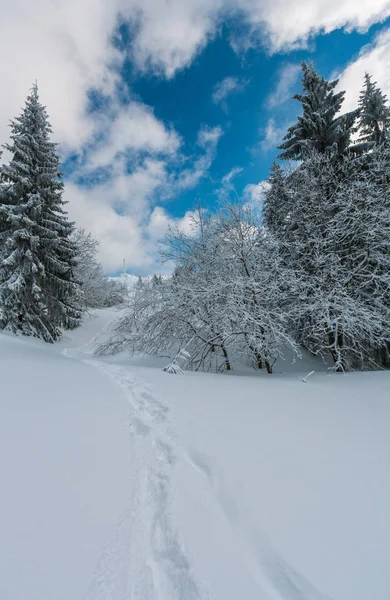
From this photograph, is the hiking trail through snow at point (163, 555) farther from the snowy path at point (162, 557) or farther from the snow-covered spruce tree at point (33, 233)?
the snow-covered spruce tree at point (33, 233)

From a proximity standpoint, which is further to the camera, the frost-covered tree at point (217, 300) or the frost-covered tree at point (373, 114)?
the frost-covered tree at point (373, 114)

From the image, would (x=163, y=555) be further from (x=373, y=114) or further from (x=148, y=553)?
(x=373, y=114)

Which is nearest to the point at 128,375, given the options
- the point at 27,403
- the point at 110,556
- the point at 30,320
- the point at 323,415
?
the point at 27,403

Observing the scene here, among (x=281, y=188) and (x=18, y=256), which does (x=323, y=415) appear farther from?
(x=18, y=256)

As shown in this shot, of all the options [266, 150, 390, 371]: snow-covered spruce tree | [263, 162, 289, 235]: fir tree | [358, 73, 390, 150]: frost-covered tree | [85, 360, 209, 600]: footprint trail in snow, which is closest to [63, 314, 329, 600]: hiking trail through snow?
[85, 360, 209, 600]: footprint trail in snow

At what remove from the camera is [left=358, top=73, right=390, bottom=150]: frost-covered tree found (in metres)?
12.3

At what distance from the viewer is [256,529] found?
66.0 inches

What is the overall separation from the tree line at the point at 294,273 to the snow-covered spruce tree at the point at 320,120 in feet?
0.14

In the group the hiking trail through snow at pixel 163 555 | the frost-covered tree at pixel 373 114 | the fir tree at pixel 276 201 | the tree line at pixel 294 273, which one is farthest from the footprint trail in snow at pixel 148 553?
the frost-covered tree at pixel 373 114

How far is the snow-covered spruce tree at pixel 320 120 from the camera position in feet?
33.7

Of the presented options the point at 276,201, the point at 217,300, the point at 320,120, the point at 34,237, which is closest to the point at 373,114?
the point at 320,120

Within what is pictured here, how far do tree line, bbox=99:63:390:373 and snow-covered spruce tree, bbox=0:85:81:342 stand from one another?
4.87m

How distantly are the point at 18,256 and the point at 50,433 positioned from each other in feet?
37.3

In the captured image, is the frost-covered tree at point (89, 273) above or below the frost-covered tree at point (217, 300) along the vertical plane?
above
